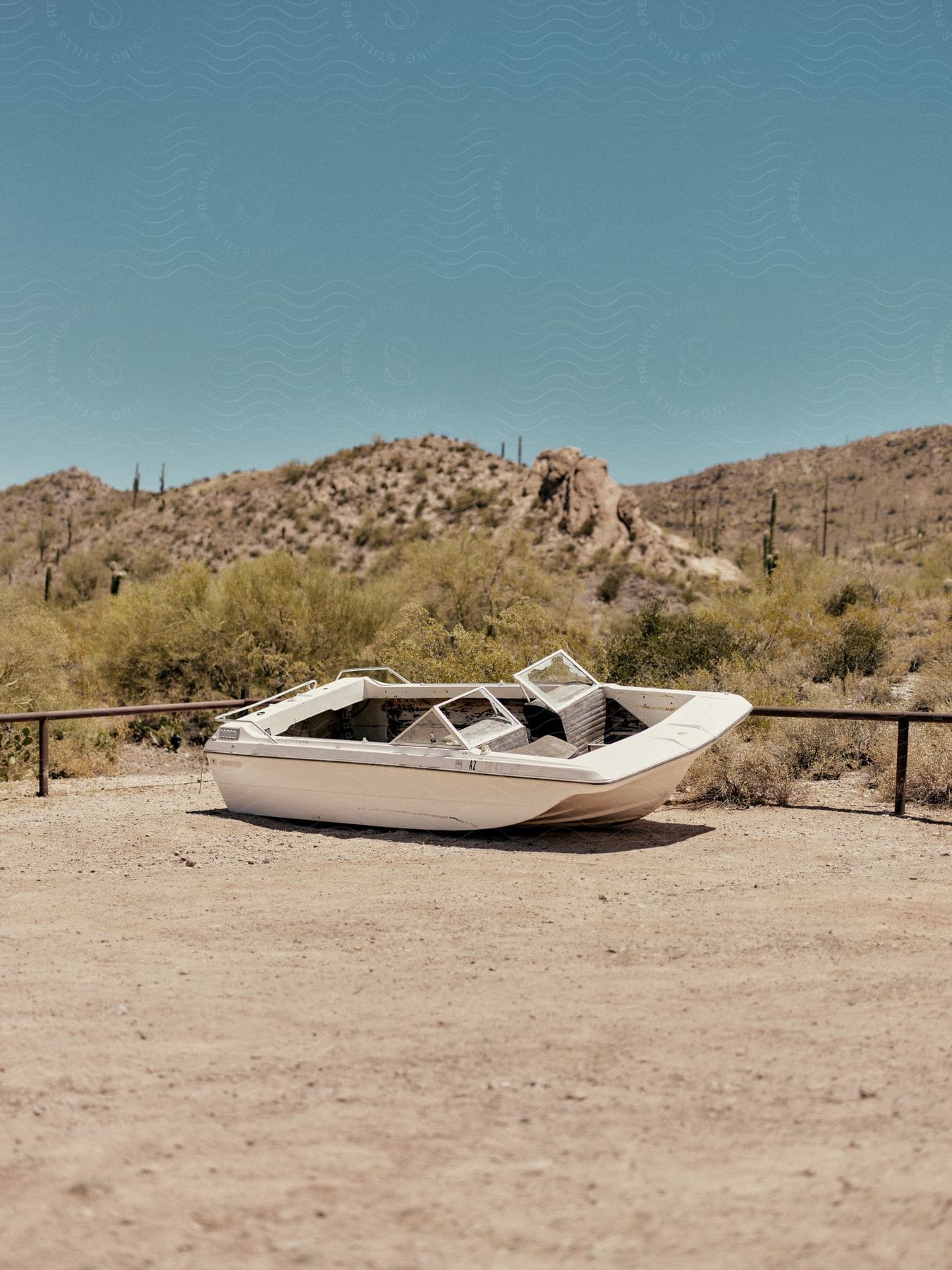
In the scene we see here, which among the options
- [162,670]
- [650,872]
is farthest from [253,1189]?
[162,670]

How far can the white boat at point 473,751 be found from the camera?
25.7ft

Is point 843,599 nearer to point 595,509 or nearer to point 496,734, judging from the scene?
point 496,734

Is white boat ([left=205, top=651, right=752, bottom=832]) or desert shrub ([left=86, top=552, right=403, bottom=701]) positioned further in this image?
desert shrub ([left=86, top=552, right=403, bottom=701])

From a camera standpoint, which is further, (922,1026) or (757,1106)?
(922,1026)

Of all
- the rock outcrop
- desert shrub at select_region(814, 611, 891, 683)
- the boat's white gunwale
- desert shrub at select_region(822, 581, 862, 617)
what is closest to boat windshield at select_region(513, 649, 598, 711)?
the boat's white gunwale

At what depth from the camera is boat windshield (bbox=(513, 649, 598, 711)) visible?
9.41m

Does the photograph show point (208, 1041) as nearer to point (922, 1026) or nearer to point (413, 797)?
point (922, 1026)

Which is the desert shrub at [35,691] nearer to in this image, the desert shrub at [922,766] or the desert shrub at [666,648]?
the desert shrub at [666,648]

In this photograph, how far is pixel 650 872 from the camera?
7082 millimetres

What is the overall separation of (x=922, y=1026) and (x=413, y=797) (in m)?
4.71

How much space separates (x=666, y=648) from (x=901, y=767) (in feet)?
22.0

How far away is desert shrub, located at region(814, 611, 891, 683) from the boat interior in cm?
883

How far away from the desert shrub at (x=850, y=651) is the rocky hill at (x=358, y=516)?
26.2 m

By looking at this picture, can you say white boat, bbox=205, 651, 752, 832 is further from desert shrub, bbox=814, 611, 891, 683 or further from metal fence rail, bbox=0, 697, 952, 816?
desert shrub, bbox=814, 611, 891, 683
